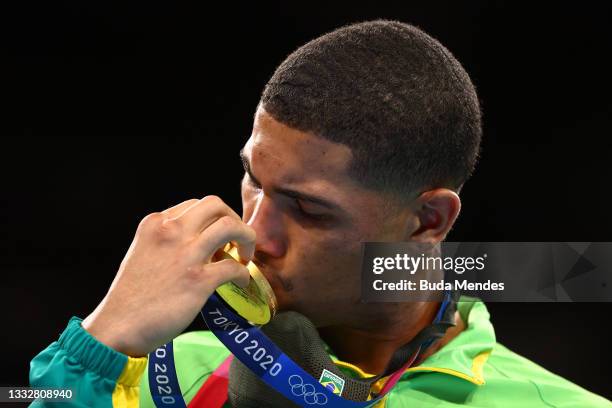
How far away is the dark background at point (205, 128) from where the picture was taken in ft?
11.5

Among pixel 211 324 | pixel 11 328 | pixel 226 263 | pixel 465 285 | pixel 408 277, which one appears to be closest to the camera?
pixel 226 263

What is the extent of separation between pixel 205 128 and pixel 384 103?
69.8 inches

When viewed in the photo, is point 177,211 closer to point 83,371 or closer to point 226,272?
point 226,272

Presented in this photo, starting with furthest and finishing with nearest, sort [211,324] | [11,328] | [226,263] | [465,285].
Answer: [11,328], [465,285], [211,324], [226,263]

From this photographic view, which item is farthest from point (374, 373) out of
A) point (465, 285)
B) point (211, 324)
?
point (211, 324)

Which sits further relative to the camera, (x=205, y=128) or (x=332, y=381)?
(x=205, y=128)

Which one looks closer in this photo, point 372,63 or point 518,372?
point 372,63

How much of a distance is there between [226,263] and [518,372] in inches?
38.0

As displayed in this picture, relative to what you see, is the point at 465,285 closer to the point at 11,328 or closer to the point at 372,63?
the point at 372,63

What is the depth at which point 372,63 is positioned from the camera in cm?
201

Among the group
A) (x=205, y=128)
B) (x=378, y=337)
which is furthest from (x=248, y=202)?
(x=205, y=128)

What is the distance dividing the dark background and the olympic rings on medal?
5.52 feet

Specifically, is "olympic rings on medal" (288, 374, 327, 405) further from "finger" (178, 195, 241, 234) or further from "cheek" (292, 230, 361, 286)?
"finger" (178, 195, 241, 234)

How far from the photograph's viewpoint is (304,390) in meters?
1.94
